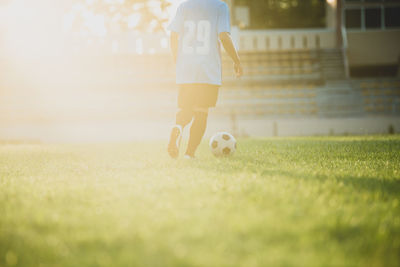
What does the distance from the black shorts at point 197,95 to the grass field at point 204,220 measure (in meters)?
1.27

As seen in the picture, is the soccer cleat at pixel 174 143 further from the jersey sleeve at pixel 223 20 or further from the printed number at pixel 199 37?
the jersey sleeve at pixel 223 20

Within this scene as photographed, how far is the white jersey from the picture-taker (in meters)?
3.59

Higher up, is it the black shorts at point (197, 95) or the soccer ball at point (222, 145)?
the black shorts at point (197, 95)

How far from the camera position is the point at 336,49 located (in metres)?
17.1

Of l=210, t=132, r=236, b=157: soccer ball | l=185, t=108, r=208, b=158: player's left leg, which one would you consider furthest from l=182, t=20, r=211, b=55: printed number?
l=210, t=132, r=236, b=157: soccer ball

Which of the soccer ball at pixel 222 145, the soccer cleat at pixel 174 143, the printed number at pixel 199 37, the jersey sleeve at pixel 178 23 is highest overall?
the jersey sleeve at pixel 178 23

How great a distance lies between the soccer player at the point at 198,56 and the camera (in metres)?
3.58

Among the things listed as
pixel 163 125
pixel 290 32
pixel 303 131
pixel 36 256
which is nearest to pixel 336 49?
pixel 290 32

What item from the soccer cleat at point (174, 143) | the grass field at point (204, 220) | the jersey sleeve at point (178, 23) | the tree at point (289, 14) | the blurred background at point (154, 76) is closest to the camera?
the grass field at point (204, 220)

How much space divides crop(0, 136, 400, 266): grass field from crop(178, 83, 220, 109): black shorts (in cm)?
127

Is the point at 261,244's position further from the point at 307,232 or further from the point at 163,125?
the point at 163,125

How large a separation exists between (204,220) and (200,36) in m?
2.55

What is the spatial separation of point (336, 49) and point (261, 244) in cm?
1747

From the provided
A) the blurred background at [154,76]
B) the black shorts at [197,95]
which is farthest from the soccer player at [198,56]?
the blurred background at [154,76]
